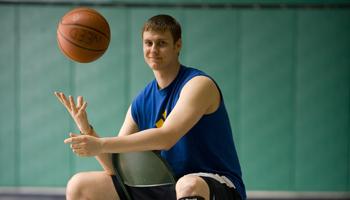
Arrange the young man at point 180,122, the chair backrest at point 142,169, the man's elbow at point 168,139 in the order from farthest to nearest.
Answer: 1. the chair backrest at point 142,169
2. the young man at point 180,122
3. the man's elbow at point 168,139

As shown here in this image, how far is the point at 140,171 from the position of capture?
2.59 metres

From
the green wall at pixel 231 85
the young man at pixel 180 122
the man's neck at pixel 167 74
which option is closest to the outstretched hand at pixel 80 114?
the young man at pixel 180 122

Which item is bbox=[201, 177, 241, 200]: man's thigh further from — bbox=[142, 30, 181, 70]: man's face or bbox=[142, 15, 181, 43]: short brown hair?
bbox=[142, 15, 181, 43]: short brown hair

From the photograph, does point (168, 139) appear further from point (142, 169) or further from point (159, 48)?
point (159, 48)

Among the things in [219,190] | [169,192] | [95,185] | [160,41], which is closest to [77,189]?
[95,185]

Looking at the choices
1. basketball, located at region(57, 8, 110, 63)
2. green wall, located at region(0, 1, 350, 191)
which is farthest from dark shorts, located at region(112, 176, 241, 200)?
green wall, located at region(0, 1, 350, 191)

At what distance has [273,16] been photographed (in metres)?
5.17

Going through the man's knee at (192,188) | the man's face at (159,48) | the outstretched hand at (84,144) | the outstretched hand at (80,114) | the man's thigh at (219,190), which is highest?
the man's face at (159,48)

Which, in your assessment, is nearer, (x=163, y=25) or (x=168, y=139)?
(x=168, y=139)

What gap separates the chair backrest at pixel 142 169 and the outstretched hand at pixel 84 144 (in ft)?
1.28

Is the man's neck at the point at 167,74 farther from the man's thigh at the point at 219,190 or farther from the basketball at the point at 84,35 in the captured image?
the man's thigh at the point at 219,190

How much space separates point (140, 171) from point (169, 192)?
0.62ft

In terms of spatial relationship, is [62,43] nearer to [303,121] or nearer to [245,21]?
[245,21]

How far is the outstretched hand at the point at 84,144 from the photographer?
2166 millimetres
